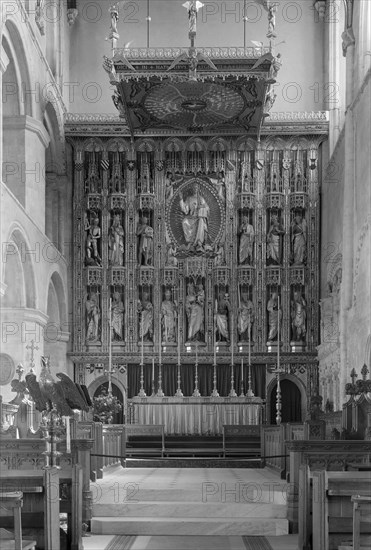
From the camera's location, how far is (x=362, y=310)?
18469 mm

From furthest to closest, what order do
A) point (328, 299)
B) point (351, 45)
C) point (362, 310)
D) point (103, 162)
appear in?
point (103, 162) < point (328, 299) < point (351, 45) < point (362, 310)

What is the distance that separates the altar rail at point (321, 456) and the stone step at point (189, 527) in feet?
0.86

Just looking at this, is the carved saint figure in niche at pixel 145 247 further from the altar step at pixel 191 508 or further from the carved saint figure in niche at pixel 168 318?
the altar step at pixel 191 508

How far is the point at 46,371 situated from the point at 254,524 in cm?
299

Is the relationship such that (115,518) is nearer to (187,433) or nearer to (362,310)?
(362,310)

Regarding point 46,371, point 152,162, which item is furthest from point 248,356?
point 46,371

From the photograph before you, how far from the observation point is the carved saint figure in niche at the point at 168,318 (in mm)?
24688

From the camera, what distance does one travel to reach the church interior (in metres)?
19.7

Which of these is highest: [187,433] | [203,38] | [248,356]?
[203,38]

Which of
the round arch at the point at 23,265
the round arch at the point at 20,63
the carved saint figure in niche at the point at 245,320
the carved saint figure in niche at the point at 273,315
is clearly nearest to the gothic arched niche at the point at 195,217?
the carved saint figure in niche at the point at 245,320

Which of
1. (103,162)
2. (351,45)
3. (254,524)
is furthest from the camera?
(103,162)

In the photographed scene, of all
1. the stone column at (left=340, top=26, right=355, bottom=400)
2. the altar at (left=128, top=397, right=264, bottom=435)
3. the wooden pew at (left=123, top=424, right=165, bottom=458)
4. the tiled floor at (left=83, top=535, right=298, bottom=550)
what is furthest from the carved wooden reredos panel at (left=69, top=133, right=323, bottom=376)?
the tiled floor at (left=83, top=535, right=298, bottom=550)

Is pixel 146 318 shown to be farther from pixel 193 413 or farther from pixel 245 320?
pixel 193 413

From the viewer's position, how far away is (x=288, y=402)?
24.6 meters
